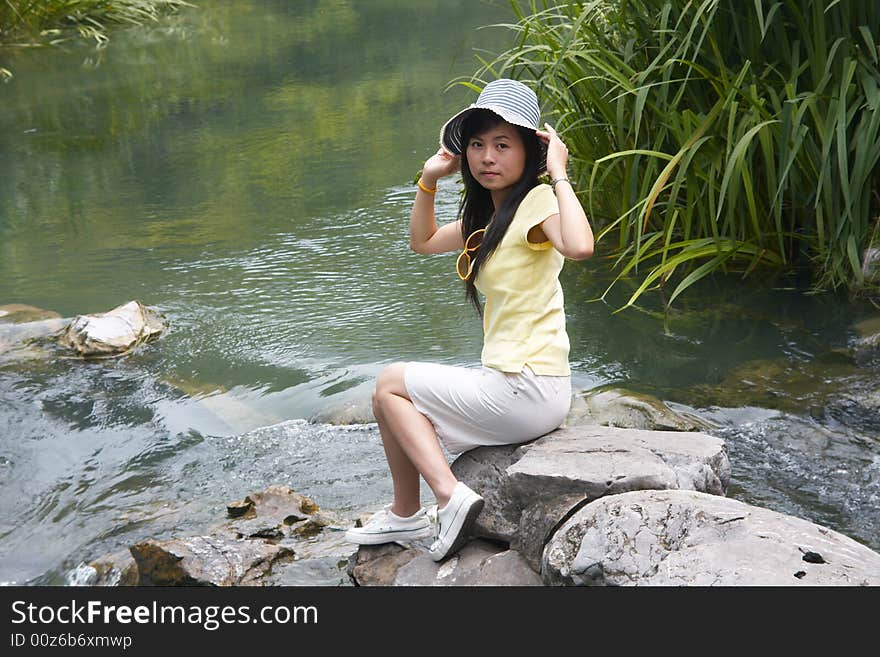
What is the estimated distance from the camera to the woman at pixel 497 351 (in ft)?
7.62

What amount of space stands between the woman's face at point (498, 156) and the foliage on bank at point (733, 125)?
1172 millimetres

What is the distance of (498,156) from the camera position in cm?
240

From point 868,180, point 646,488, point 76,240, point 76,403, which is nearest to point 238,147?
point 76,240

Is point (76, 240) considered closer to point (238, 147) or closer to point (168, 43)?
point (238, 147)

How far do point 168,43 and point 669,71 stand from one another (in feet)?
26.9

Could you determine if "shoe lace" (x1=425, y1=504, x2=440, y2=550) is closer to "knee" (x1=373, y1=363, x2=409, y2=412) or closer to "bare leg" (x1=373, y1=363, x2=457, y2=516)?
"bare leg" (x1=373, y1=363, x2=457, y2=516)

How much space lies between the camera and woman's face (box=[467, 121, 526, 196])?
2.40 metres

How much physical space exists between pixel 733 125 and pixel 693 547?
2.15 meters

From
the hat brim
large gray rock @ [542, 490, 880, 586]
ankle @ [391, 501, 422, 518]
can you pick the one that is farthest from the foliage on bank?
large gray rock @ [542, 490, 880, 586]

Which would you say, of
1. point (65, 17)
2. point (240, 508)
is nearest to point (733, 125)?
point (240, 508)

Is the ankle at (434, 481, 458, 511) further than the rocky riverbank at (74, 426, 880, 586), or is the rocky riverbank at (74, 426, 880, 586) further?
the ankle at (434, 481, 458, 511)

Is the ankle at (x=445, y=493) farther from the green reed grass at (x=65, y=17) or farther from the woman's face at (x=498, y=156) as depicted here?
the green reed grass at (x=65, y=17)

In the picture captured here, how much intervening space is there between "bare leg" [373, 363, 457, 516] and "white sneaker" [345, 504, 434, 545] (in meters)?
0.02

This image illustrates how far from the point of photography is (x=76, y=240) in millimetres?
5492
